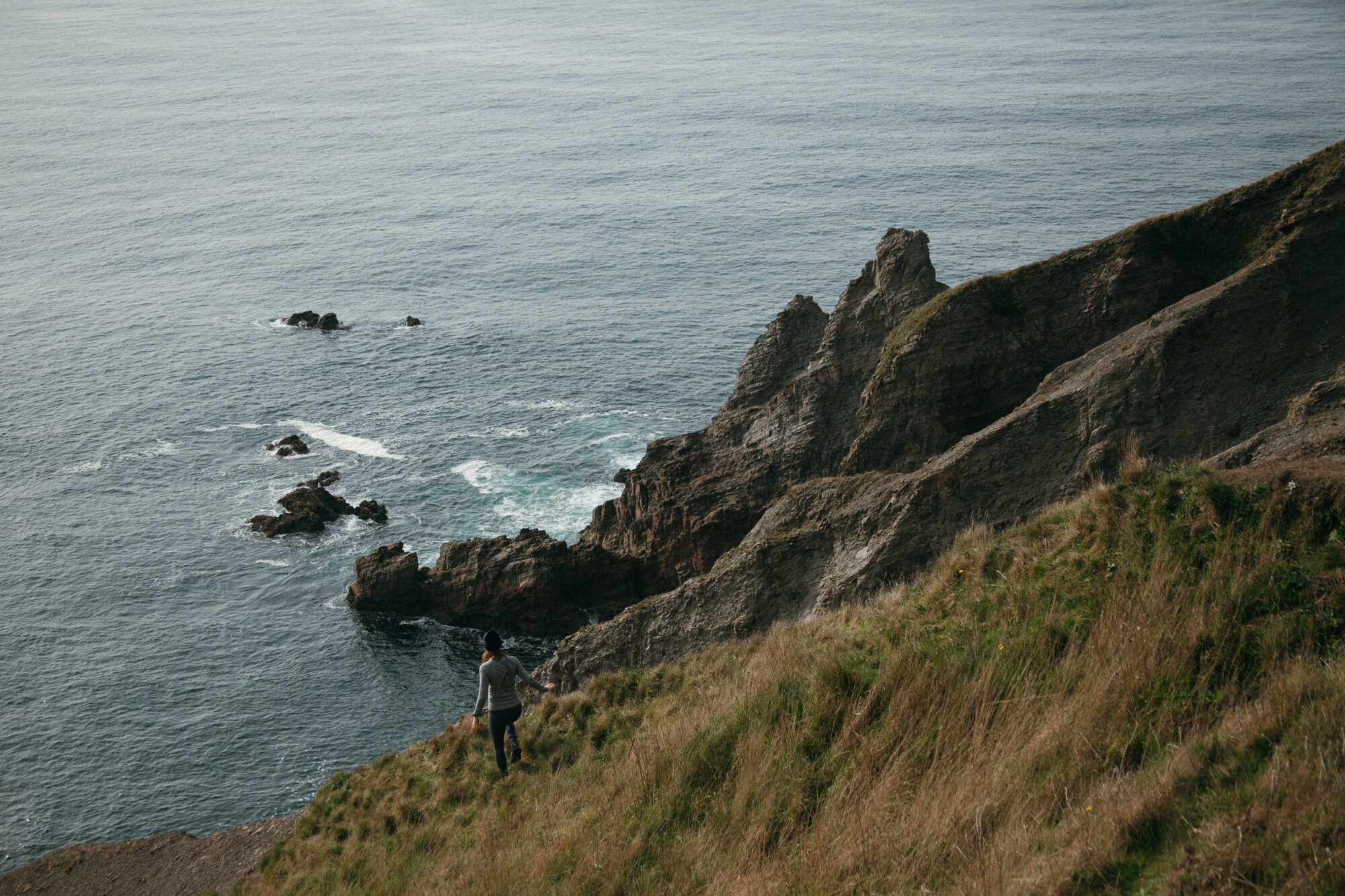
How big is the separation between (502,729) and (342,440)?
53.7 metres

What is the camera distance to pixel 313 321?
8862cm

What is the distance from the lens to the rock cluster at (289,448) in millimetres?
64688

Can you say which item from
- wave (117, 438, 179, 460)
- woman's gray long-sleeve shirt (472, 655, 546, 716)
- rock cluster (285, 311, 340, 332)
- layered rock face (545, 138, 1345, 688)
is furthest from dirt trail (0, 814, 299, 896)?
rock cluster (285, 311, 340, 332)

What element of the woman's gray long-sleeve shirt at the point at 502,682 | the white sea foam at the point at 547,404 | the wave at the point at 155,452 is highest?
the woman's gray long-sleeve shirt at the point at 502,682

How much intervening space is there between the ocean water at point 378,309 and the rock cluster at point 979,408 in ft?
46.2

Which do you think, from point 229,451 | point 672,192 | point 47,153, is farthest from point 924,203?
point 47,153

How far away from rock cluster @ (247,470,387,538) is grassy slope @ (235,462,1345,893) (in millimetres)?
42630

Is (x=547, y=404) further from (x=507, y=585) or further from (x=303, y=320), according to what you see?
(x=303, y=320)

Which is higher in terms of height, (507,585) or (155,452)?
(155,452)

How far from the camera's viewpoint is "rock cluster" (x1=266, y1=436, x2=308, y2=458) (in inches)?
2547

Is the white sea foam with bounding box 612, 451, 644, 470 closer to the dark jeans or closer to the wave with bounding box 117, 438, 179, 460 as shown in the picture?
the wave with bounding box 117, 438, 179, 460

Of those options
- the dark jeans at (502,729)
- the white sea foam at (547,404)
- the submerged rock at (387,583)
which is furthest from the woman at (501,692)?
the white sea foam at (547,404)

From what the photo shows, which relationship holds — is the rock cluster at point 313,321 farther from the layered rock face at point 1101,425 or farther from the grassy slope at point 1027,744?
the grassy slope at point 1027,744

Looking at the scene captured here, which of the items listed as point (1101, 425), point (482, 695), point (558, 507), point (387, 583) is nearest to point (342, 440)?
point (558, 507)
